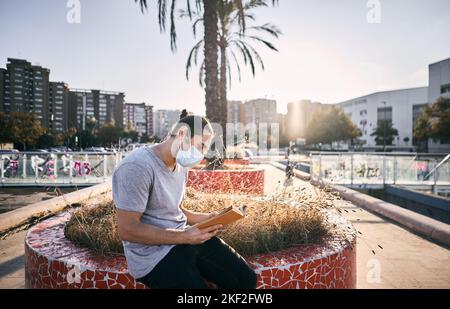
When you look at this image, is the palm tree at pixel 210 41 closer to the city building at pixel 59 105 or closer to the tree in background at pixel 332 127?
the tree in background at pixel 332 127

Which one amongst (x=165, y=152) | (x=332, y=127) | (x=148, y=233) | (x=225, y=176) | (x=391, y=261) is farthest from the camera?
(x=332, y=127)

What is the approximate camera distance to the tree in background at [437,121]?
3916 centimetres

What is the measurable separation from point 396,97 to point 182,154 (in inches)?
3552

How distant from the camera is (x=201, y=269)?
217cm

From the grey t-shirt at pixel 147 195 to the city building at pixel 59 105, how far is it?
131m

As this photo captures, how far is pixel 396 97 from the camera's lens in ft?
262

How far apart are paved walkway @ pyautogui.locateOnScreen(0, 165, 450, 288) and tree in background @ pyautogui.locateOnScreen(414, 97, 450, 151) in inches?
1613

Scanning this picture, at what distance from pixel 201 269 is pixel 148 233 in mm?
497

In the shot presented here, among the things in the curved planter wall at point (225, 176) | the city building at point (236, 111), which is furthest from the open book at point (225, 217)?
the city building at point (236, 111)

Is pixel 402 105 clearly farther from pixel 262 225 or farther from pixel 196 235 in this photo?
pixel 196 235

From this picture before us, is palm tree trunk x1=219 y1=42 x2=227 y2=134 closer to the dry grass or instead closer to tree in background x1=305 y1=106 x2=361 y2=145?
the dry grass

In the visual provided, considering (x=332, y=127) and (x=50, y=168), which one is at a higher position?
(x=332, y=127)

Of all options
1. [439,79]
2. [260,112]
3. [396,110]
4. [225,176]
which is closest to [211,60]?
[225,176]

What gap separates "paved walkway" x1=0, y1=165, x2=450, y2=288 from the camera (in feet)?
12.2
